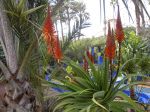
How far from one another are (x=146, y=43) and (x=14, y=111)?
247 centimetres

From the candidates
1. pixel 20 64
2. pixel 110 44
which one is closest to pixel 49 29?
pixel 110 44

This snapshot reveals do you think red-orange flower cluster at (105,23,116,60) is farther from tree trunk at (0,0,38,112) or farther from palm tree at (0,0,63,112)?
tree trunk at (0,0,38,112)

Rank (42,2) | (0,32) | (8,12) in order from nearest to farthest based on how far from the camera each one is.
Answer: (8,12) < (0,32) < (42,2)

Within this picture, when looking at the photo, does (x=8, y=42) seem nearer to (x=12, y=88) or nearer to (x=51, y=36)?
(x=12, y=88)

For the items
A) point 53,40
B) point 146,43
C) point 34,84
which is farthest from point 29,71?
point 146,43

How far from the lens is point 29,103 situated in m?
3.42

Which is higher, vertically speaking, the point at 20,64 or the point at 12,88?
the point at 20,64

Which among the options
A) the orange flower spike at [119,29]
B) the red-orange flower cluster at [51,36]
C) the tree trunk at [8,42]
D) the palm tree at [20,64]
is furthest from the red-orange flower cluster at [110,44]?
the tree trunk at [8,42]

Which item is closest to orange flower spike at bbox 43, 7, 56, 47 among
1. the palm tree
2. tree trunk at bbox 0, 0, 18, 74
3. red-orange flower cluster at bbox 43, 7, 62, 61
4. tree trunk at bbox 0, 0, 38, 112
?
red-orange flower cluster at bbox 43, 7, 62, 61

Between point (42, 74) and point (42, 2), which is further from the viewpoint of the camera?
point (42, 2)

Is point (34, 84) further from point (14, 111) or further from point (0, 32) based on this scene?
point (0, 32)

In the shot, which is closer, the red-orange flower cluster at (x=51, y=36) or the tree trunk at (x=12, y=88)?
the red-orange flower cluster at (x=51, y=36)

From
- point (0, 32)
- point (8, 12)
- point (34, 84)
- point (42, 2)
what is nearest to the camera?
point (8, 12)

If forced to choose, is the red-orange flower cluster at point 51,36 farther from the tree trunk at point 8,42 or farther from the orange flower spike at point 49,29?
the tree trunk at point 8,42
